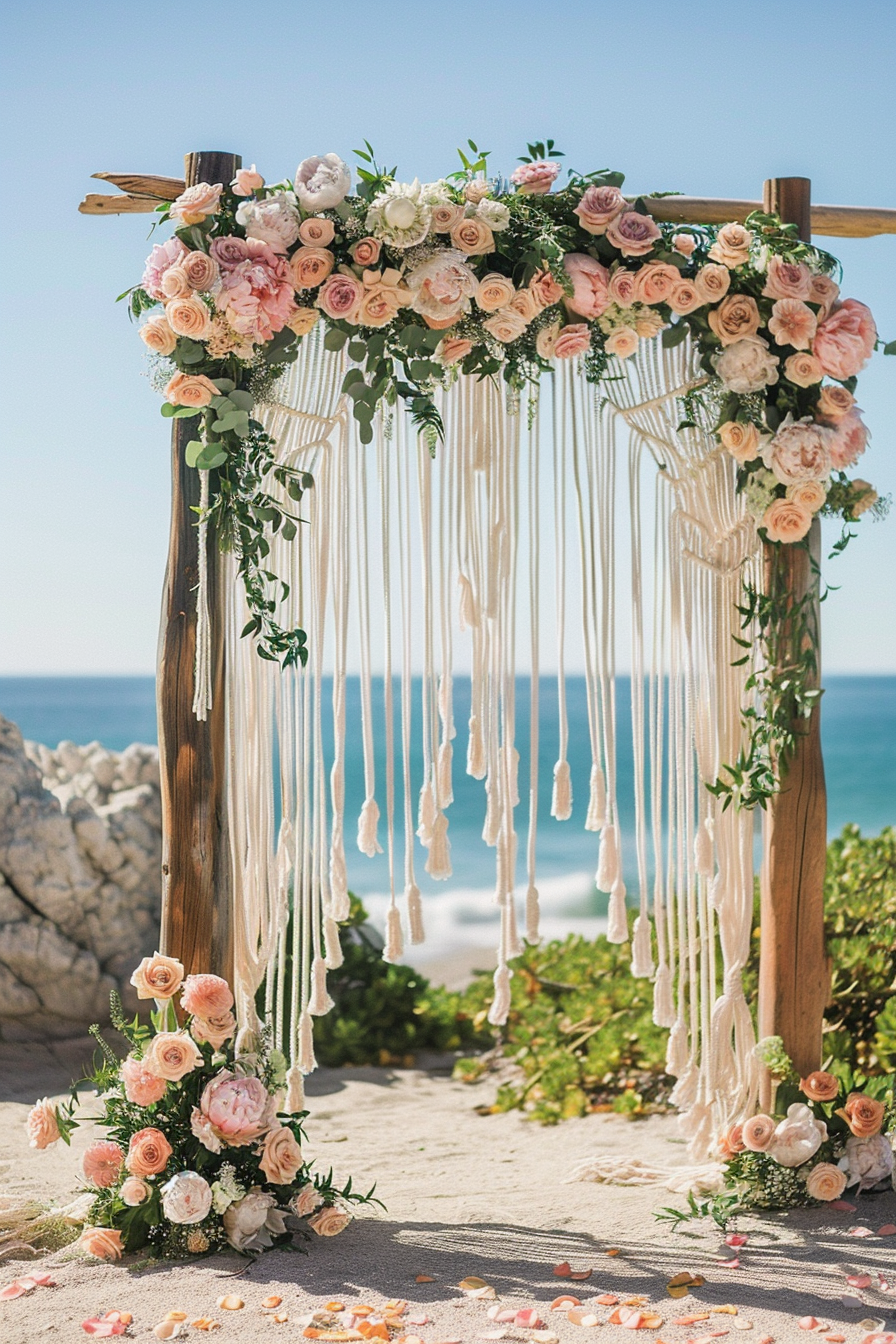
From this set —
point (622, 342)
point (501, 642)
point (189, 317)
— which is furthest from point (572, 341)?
point (189, 317)

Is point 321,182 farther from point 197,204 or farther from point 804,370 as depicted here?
point 804,370

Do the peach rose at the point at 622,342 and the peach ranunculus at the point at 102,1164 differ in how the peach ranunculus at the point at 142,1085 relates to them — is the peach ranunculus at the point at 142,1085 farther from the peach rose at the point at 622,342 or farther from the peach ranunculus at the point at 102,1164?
the peach rose at the point at 622,342

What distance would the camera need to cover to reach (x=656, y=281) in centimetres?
263

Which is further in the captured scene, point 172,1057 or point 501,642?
point 501,642

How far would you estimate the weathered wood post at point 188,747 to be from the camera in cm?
265

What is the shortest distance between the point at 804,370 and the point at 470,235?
32.7 inches

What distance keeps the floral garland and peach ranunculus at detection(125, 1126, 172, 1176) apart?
106 centimetres

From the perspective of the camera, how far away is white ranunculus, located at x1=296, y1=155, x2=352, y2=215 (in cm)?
254

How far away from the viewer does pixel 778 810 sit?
278cm

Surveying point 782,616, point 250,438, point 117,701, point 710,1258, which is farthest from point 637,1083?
point 117,701

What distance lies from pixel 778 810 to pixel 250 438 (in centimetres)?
152

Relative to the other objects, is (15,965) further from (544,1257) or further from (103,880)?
(544,1257)

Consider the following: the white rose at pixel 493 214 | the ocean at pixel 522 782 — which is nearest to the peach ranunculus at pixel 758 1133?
the white rose at pixel 493 214

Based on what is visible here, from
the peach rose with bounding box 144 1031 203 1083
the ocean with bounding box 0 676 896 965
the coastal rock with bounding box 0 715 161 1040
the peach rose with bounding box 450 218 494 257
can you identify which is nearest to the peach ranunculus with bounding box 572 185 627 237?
the peach rose with bounding box 450 218 494 257
